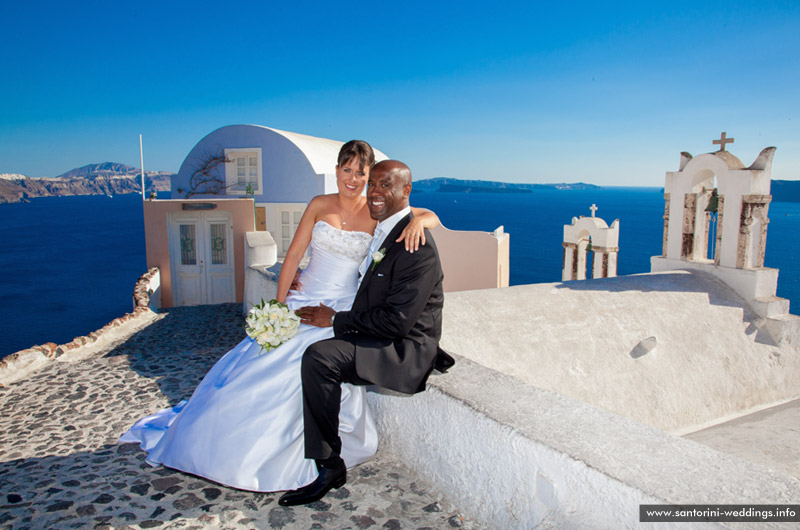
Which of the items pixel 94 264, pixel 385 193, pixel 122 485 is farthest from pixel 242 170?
pixel 94 264

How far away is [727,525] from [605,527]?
45 cm

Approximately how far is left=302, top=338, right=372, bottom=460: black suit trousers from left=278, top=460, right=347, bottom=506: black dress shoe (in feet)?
0.47

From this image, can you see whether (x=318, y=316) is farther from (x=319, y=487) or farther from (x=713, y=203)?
(x=713, y=203)

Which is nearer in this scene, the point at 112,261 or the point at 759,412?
the point at 759,412

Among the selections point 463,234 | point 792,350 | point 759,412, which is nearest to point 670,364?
point 759,412

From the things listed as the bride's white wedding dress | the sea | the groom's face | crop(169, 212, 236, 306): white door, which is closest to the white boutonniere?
the groom's face

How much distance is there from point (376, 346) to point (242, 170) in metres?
14.9

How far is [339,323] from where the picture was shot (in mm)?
2988

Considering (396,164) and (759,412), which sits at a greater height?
(396,164)

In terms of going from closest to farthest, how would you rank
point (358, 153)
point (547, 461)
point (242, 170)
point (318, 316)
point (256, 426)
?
point (547, 461) < point (256, 426) < point (318, 316) < point (358, 153) < point (242, 170)

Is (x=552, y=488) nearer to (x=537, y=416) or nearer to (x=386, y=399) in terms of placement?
(x=537, y=416)

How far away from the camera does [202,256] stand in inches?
559

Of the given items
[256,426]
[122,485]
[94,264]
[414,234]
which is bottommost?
[94,264]

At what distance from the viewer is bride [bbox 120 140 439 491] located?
3.02m
